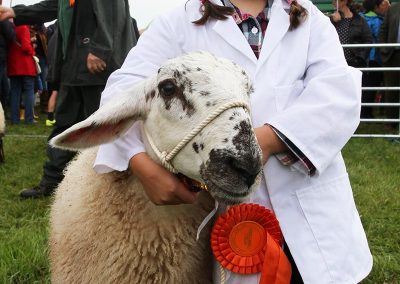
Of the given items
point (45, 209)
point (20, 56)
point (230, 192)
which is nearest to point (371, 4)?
point (20, 56)

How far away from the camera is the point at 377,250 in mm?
3105

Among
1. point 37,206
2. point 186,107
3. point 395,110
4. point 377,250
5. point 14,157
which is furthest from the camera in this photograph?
point 395,110

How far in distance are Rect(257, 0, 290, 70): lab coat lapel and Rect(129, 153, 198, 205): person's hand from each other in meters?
0.45

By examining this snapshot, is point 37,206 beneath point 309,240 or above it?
beneath

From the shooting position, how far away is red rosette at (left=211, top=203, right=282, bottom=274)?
67.9 inches

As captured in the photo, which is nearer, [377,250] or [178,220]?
[178,220]

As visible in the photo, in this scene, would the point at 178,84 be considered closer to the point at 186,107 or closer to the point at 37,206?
the point at 186,107

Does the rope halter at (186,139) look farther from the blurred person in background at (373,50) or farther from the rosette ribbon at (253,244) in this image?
the blurred person in background at (373,50)

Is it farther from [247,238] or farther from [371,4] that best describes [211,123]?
[371,4]

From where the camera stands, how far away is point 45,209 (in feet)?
12.6

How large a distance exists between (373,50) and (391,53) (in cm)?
79

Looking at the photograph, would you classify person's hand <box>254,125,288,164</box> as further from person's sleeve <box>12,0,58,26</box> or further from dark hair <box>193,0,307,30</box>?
person's sleeve <box>12,0,58,26</box>

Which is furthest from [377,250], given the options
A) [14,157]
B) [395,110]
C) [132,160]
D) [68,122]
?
[395,110]

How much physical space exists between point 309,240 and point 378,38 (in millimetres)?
7377
